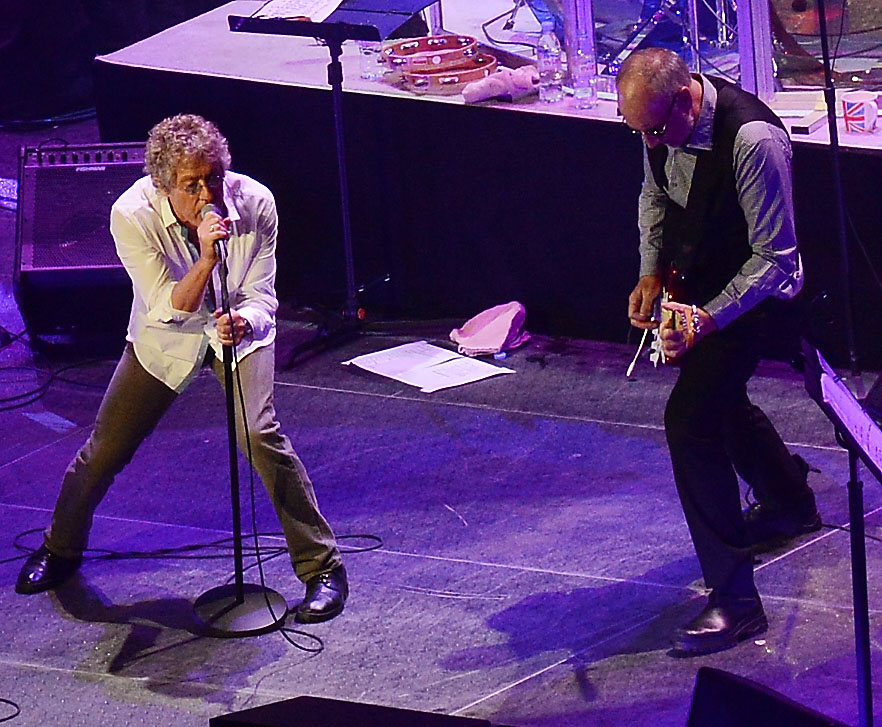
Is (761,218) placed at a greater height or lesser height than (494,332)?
greater

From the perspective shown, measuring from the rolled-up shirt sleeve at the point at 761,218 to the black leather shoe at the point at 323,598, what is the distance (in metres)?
1.44

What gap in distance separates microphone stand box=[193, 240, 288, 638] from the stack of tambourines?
9.26ft

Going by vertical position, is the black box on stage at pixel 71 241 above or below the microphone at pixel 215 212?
below

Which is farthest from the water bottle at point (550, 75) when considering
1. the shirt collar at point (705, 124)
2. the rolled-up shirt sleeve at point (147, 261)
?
the rolled-up shirt sleeve at point (147, 261)

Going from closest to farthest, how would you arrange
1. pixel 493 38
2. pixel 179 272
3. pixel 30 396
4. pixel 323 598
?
pixel 179 272 < pixel 323 598 < pixel 30 396 < pixel 493 38

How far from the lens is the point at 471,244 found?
693cm

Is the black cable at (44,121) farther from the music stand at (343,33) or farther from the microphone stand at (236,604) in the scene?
the microphone stand at (236,604)

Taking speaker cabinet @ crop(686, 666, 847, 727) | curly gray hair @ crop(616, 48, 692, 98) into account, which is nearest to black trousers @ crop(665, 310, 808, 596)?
curly gray hair @ crop(616, 48, 692, 98)

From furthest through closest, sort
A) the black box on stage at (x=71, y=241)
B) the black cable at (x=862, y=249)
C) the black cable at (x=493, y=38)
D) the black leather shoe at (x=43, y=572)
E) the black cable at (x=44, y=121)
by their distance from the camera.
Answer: the black cable at (x=44, y=121) → the black cable at (x=493, y=38) → the black box on stage at (x=71, y=241) → the black cable at (x=862, y=249) → the black leather shoe at (x=43, y=572)

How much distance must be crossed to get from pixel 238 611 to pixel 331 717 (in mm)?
1729

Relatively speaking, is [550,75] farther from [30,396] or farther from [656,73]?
[656,73]

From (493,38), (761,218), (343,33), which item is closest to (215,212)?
(761,218)

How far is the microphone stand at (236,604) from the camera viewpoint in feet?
14.6

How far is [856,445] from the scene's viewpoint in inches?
116
